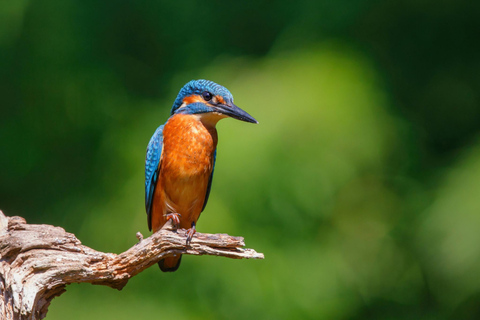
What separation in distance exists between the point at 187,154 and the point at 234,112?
1.13ft

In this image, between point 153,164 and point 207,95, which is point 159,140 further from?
point 207,95

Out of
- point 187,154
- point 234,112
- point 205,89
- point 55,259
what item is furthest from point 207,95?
point 55,259

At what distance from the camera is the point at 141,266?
2.65m

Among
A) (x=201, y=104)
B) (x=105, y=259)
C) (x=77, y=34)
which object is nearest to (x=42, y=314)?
(x=105, y=259)

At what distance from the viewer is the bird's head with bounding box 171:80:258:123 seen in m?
3.29

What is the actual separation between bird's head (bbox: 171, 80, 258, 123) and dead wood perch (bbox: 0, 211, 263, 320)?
0.87 m

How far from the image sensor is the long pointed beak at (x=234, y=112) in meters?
3.26

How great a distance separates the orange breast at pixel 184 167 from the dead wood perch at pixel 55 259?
633 millimetres

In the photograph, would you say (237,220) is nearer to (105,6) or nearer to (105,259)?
(105,259)

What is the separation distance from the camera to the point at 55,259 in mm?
2486

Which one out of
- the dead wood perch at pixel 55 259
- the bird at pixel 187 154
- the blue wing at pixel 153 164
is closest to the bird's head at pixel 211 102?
the bird at pixel 187 154

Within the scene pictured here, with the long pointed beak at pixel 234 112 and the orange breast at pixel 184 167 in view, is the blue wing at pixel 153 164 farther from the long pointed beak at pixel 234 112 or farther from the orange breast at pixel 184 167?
the long pointed beak at pixel 234 112

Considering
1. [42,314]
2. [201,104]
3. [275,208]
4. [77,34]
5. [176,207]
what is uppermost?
[77,34]

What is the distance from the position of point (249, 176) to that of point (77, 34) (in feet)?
6.56
